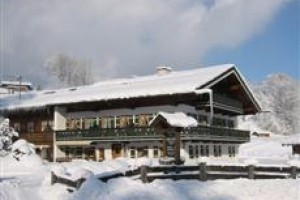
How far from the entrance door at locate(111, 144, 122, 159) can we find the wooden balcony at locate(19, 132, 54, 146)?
7.46 m

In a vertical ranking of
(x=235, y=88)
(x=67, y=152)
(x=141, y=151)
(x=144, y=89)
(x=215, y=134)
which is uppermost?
(x=235, y=88)

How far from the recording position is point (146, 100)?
42.7 metres

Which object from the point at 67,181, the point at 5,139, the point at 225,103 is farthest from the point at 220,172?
the point at 225,103

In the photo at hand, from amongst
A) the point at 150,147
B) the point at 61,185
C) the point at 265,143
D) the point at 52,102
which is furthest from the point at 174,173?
the point at 265,143

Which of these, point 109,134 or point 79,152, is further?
point 79,152

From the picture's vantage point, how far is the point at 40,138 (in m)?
49.9

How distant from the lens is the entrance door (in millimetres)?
44094

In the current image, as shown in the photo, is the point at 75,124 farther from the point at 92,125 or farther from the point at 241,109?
the point at 241,109

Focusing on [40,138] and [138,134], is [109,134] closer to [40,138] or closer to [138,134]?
[138,134]

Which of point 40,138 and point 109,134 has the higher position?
point 109,134

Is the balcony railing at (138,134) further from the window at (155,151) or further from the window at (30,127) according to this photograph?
the window at (30,127)

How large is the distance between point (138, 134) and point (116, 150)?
3.64 metres

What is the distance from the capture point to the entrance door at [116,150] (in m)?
44.1

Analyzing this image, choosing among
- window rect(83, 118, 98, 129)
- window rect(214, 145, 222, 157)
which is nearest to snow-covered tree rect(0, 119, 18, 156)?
window rect(83, 118, 98, 129)
